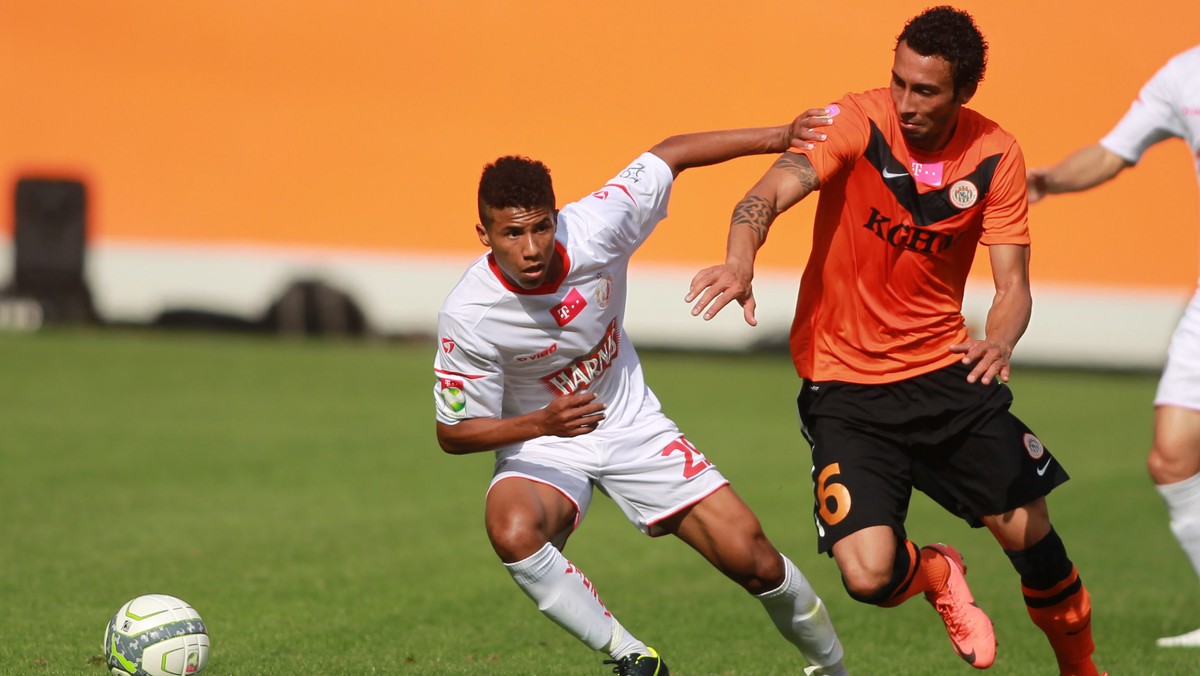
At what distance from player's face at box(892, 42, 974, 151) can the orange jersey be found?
157 millimetres

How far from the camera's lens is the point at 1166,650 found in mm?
6797

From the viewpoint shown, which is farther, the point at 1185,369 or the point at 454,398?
the point at 454,398

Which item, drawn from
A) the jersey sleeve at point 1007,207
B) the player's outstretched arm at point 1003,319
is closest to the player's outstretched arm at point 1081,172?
the jersey sleeve at point 1007,207

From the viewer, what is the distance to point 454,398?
541 cm

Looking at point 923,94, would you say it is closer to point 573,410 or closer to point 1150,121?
point 1150,121

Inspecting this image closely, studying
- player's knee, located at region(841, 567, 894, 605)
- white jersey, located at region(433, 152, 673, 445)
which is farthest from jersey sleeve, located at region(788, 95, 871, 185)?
player's knee, located at region(841, 567, 894, 605)

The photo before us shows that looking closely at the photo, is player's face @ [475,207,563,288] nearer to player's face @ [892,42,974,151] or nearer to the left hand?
player's face @ [892,42,974,151]

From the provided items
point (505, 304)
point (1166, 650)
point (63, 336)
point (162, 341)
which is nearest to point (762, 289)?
point (162, 341)

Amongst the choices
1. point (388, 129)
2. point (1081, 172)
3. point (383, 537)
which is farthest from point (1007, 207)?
point (388, 129)

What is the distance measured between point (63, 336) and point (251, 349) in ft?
9.10

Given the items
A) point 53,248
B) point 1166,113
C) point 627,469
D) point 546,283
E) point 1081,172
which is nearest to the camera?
point 546,283

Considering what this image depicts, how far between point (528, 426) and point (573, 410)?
0.81ft

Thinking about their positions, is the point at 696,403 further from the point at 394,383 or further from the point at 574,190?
the point at 574,190

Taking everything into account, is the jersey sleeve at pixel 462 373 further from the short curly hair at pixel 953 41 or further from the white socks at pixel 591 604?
the short curly hair at pixel 953 41
